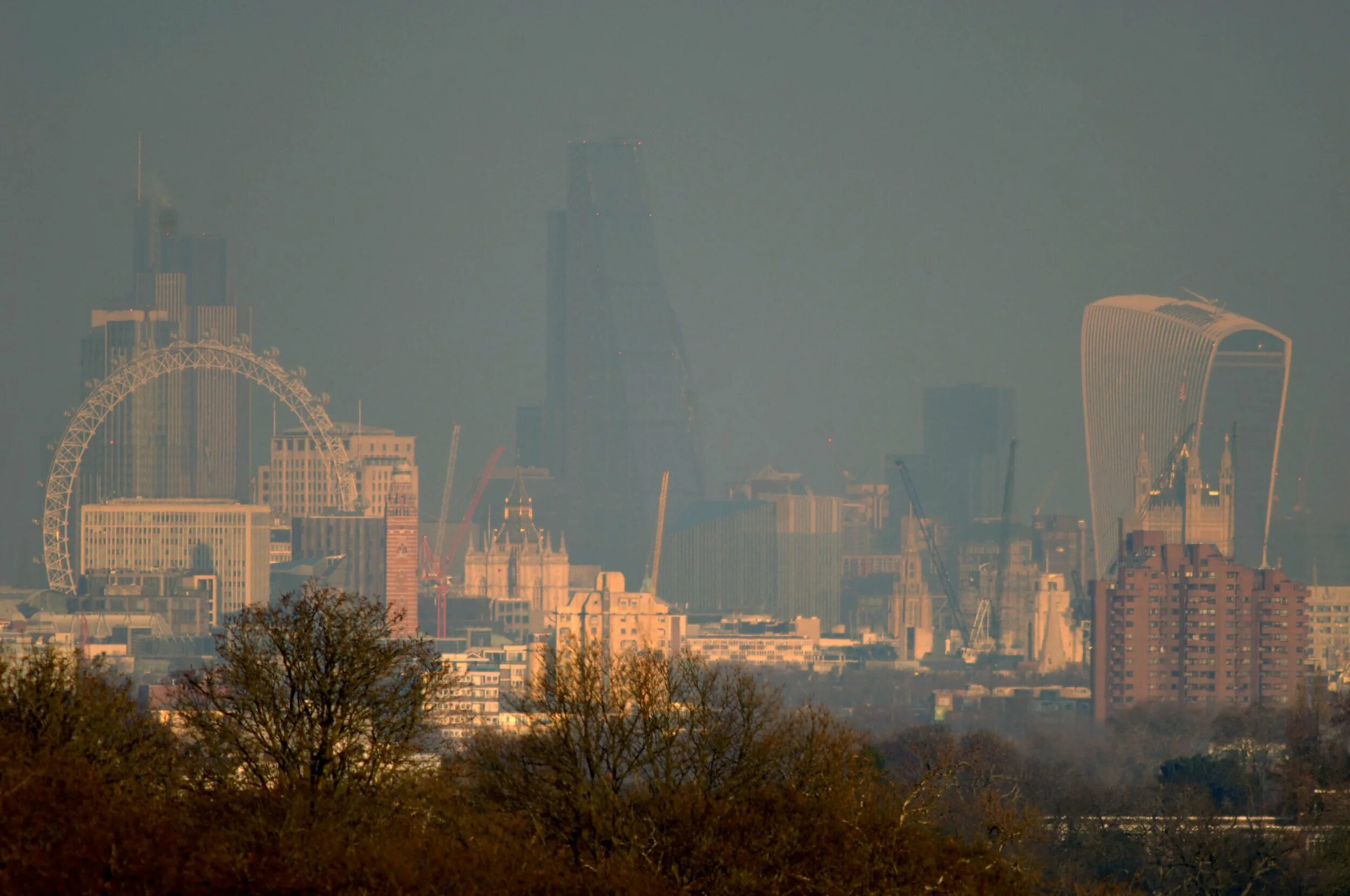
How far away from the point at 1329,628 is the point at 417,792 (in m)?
161

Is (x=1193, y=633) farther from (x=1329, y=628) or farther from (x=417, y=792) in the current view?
(x=417, y=792)

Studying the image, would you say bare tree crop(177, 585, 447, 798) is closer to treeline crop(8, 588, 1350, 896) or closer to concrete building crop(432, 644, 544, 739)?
treeline crop(8, 588, 1350, 896)

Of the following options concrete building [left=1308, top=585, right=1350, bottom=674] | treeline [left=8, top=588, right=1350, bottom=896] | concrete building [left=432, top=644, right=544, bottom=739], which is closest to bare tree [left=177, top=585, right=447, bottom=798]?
treeline [left=8, top=588, right=1350, bottom=896]

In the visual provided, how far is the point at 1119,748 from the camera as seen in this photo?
398ft

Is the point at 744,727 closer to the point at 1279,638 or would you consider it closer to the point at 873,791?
the point at 873,791

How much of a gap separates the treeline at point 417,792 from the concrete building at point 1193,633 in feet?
360

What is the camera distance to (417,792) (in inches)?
1283

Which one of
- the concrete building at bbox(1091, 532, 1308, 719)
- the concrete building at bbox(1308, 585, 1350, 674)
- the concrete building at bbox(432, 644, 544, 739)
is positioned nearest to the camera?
the concrete building at bbox(432, 644, 544, 739)

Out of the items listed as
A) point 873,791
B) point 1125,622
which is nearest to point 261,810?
point 873,791

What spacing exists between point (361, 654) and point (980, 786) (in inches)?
1175

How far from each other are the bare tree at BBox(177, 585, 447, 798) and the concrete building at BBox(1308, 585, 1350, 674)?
431 ft

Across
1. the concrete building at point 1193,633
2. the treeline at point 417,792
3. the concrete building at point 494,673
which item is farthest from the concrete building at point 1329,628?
the treeline at point 417,792

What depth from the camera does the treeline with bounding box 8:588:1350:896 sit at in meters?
27.4

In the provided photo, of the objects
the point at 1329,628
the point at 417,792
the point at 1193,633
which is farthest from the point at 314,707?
the point at 1329,628
